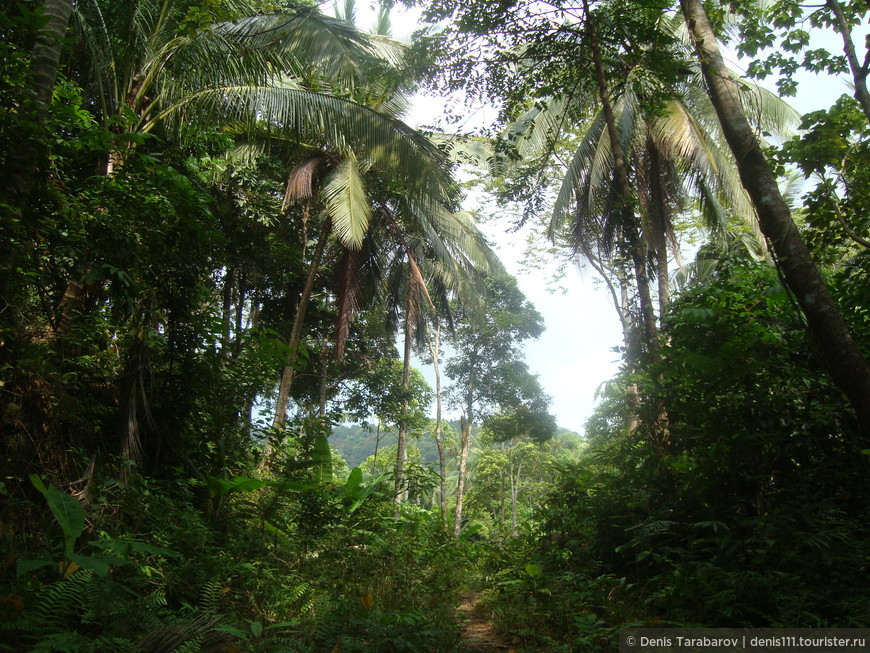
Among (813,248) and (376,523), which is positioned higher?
(813,248)

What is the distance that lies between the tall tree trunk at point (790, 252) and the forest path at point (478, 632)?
273 centimetres

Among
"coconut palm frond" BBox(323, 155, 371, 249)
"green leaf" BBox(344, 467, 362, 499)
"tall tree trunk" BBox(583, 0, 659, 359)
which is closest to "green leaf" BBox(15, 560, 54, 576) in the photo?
"green leaf" BBox(344, 467, 362, 499)

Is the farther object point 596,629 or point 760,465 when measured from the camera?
point 760,465

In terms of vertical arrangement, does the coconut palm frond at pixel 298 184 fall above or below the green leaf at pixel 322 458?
above

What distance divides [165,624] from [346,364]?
1191 centimetres

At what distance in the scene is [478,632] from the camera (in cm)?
401

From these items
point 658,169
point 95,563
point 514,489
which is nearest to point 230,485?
point 95,563

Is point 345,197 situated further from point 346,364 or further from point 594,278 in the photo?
point 594,278

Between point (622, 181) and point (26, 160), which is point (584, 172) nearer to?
point (622, 181)

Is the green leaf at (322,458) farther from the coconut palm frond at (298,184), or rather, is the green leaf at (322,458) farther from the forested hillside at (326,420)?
the coconut palm frond at (298,184)

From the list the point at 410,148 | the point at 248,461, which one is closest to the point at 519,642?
the point at 248,461

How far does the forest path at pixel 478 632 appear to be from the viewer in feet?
11.3

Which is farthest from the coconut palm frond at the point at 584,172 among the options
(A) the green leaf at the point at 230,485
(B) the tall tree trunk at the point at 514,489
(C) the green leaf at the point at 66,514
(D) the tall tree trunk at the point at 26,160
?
(B) the tall tree trunk at the point at 514,489

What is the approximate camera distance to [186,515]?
414 cm
